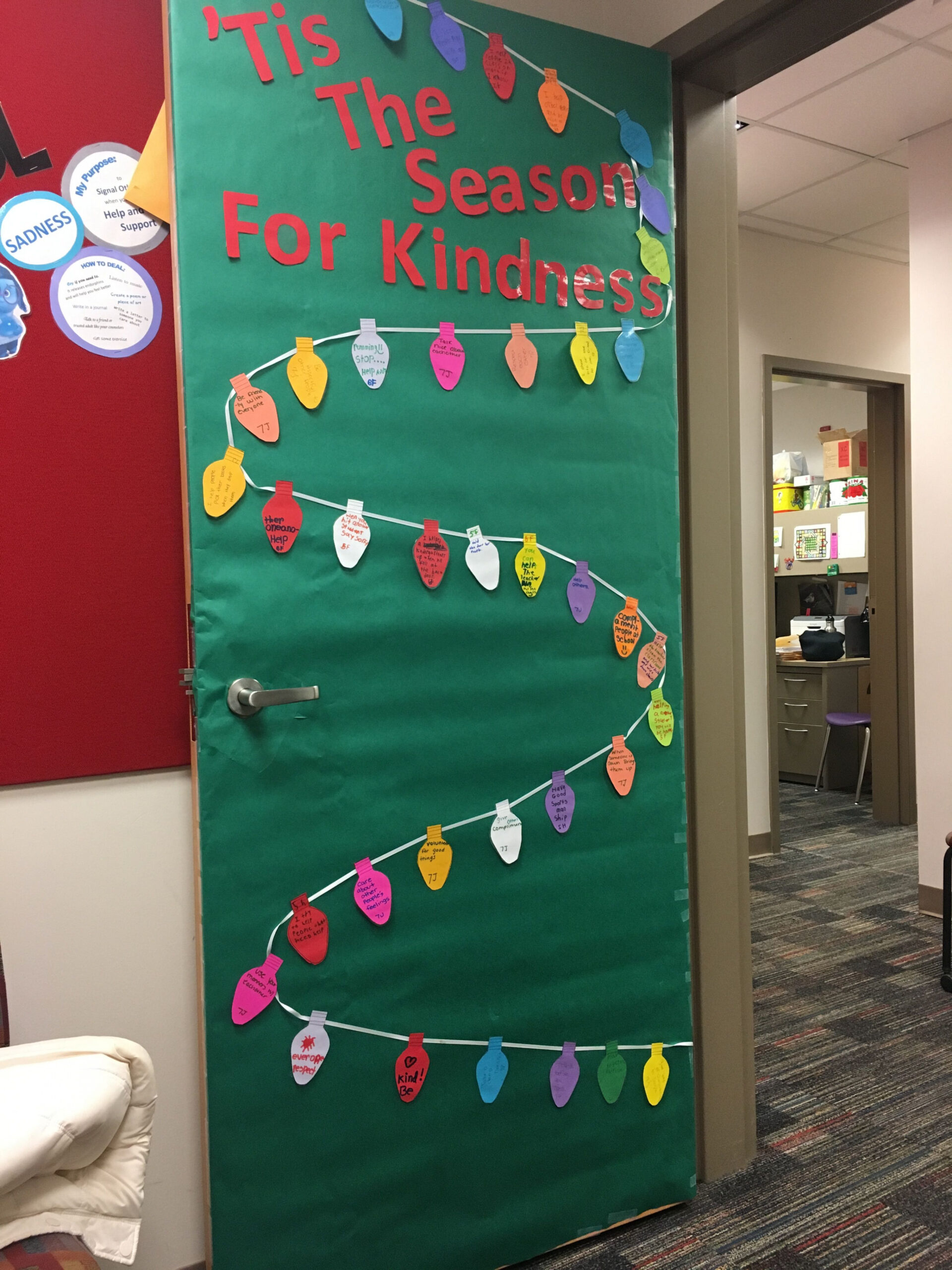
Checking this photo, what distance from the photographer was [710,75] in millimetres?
1839

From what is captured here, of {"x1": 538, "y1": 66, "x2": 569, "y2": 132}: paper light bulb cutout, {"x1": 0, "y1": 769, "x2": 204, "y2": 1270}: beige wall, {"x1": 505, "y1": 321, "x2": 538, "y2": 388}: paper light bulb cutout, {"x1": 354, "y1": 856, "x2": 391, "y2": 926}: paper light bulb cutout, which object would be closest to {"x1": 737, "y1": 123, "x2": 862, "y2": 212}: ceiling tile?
{"x1": 538, "y1": 66, "x2": 569, "y2": 132}: paper light bulb cutout

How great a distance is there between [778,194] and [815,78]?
93cm

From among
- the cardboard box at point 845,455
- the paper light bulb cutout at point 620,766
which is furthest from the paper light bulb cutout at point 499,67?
the cardboard box at point 845,455

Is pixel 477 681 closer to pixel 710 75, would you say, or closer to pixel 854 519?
pixel 710 75

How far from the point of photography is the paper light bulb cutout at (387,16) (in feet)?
4.92

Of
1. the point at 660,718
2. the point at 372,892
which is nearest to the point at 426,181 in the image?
the point at 660,718

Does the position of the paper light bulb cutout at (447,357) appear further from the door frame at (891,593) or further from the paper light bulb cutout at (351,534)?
the door frame at (891,593)

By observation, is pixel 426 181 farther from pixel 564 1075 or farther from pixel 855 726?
pixel 855 726

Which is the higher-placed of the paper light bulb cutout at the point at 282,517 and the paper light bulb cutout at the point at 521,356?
the paper light bulb cutout at the point at 521,356

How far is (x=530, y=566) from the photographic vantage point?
65.2 inches

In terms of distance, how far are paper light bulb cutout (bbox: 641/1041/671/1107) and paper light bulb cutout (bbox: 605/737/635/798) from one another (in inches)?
19.1

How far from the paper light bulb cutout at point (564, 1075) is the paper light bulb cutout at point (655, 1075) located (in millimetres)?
150

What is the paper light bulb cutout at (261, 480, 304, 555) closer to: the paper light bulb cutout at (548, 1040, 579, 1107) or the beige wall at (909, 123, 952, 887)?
the paper light bulb cutout at (548, 1040, 579, 1107)

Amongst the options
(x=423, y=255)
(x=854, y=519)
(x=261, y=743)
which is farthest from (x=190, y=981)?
(x=854, y=519)
